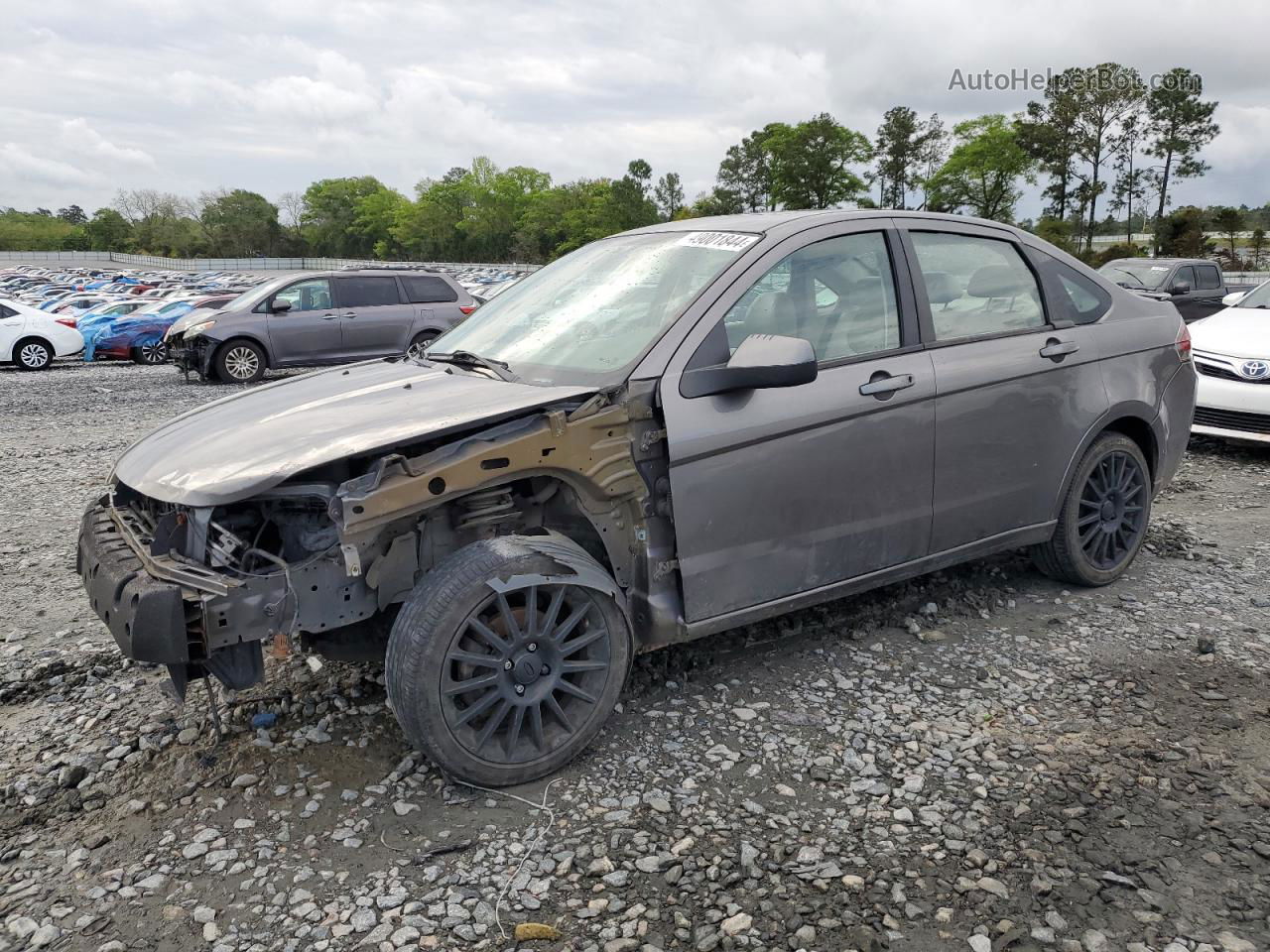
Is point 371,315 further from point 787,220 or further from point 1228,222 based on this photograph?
point 1228,222

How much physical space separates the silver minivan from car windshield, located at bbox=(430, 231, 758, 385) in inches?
402

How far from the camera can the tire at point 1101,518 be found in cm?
440

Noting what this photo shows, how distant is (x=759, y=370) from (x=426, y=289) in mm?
12762

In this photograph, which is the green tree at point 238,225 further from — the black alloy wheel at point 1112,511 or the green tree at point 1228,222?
the black alloy wheel at point 1112,511

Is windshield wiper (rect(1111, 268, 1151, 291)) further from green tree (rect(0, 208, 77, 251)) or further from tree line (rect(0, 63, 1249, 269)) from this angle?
green tree (rect(0, 208, 77, 251))

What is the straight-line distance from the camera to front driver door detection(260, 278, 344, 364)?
46.8 ft

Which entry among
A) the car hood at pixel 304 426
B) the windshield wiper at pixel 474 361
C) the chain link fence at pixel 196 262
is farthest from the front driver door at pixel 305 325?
the chain link fence at pixel 196 262

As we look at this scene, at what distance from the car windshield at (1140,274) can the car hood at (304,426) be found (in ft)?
44.7

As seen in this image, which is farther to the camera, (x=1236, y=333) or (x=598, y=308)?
(x=1236, y=333)

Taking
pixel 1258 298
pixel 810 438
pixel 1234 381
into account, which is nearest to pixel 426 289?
pixel 1258 298

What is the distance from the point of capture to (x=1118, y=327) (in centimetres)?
447

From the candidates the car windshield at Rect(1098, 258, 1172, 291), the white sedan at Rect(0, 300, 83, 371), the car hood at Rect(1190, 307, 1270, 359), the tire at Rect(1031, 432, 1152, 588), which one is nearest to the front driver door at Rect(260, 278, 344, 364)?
the white sedan at Rect(0, 300, 83, 371)

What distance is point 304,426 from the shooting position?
121 inches

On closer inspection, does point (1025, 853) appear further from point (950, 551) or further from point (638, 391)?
point (638, 391)
